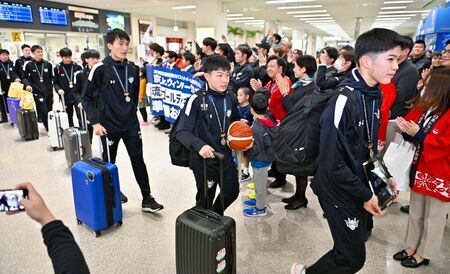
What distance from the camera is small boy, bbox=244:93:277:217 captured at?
3.09 meters

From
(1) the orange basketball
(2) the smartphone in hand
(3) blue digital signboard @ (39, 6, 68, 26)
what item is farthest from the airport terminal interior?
(3) blue digital signboard @ (39, 6, 68, 26)

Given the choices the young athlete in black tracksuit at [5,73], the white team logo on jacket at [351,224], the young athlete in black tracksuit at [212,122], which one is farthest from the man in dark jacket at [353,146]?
the young athlete in black tracksuit at [5,73]

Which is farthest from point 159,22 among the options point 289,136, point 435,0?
point 289,136

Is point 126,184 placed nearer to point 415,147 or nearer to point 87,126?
point 87,126

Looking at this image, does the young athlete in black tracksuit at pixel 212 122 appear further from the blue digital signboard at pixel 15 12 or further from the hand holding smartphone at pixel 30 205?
the blue digital signboard at pixel 15 12

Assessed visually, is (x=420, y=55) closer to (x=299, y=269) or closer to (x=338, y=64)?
(x=338, y=64)

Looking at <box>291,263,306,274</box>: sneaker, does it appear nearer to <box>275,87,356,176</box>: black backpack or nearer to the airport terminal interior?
the airport terminal interior

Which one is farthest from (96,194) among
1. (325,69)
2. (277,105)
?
(325,69)

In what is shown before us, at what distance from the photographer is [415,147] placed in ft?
7.93

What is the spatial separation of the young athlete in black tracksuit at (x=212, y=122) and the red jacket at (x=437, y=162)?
4.42 ft

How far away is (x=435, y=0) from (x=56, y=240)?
15019 mm

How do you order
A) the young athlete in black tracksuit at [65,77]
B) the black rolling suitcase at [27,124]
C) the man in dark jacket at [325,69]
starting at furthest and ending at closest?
the black rolling suitcase at [27,124] < the young athlete in black tracksuit at [65,77] < the man in dark jacket at [325,69]

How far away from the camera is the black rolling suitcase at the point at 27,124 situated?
5910mm

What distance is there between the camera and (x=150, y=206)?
330cm
